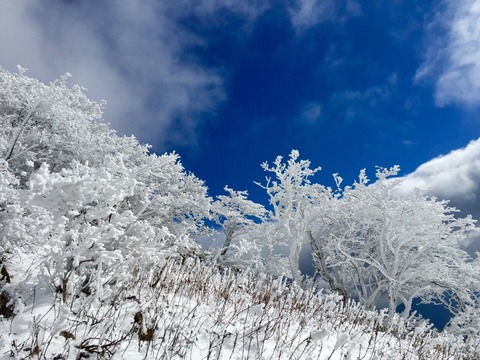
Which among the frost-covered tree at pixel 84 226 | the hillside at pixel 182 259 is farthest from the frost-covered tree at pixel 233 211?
the frost-covered tree at pixel 84 226

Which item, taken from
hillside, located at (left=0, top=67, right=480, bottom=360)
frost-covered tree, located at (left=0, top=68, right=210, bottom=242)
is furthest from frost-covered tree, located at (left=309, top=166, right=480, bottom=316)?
frost-covered tree, located at (left=0, top=68, right=210, bottom=242)

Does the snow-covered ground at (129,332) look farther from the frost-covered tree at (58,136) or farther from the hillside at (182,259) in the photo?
the frost-covered tree at (58,136)

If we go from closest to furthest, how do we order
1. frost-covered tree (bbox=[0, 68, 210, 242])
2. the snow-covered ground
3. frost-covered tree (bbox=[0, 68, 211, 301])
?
1. the snow-covered ground
2. frost-covered tree (bbox=[0, 68, 211, 301])
3. frost-covered tree (bbox=[0, 68, 210, 242])

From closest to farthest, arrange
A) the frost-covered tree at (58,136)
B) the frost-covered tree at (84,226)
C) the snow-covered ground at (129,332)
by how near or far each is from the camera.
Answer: the snow-covered ground at (129,332) < the frost-covered tree at (84,226) < the frost-covered tree at (58,136)

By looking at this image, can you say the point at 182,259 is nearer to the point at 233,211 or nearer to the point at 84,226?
the point at 84,226

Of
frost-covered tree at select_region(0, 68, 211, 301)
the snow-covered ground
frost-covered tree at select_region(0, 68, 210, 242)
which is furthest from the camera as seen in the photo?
frost-covered tree at select_region(0, 68, 210, 242)

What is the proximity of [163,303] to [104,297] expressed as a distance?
76cm

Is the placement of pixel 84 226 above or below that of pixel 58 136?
below

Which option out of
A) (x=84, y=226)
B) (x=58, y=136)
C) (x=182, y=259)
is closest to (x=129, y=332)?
(x=84, y=226)

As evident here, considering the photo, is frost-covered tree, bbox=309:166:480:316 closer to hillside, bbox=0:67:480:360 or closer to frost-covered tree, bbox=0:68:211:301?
hillside, bbox=0:67:480:360

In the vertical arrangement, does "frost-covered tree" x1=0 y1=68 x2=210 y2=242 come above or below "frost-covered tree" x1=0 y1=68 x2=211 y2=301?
above

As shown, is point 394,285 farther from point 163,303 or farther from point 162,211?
point 163,303

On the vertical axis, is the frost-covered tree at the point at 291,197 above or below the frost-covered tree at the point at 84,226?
above

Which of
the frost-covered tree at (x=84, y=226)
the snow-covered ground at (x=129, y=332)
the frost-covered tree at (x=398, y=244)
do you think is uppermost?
the frost-covered tree at (x=398, y=244)
